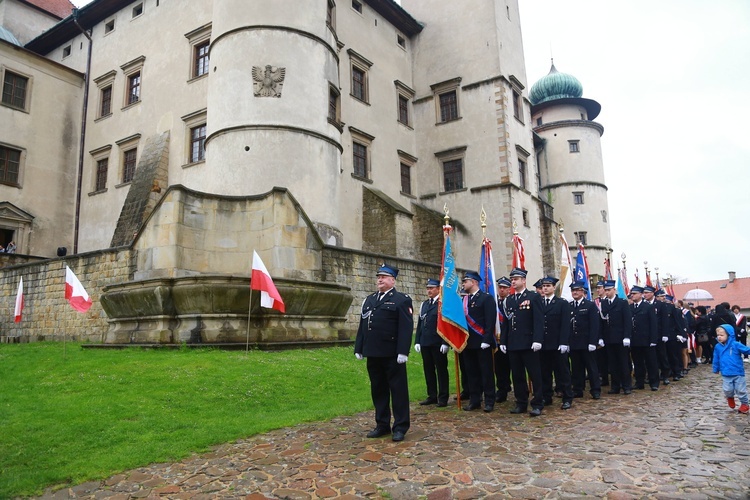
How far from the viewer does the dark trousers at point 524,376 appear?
773cm

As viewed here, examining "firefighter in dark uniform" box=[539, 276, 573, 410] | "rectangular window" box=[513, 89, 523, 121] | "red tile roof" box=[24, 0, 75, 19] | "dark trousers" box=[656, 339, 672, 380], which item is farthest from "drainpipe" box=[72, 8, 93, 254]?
"dark trousers" box=[656, 339, 672, 380]

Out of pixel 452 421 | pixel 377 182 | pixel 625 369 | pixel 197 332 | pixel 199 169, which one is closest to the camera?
pixel 452 421

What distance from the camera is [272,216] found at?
14.2 metres

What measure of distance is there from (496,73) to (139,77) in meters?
17.7

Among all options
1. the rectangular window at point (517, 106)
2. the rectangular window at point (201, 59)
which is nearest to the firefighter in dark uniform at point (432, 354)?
the rectangular window at point (201, 59)

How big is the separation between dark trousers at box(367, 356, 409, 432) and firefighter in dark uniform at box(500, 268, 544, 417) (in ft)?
7.21

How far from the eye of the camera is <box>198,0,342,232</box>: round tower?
17969mm

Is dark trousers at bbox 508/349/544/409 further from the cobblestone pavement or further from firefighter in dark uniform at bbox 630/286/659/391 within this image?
firefighter in dark uniform at bbox 630/286/659/391

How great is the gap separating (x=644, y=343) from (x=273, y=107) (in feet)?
42.9

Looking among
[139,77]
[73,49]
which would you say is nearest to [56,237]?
[139,77]

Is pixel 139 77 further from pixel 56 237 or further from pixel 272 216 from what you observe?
pixel 272 216

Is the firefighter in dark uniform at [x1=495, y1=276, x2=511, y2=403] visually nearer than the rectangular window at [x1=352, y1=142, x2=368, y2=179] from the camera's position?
Yes

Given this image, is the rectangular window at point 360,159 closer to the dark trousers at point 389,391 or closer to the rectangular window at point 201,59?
the rectangular window at point 201,59

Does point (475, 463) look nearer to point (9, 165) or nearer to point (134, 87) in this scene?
point (134, 87)
